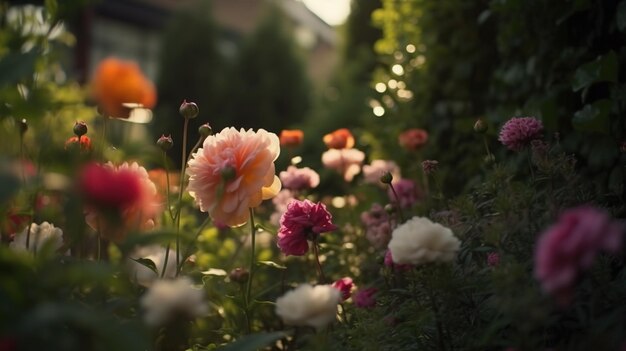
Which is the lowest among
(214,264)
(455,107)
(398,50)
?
(214,264)

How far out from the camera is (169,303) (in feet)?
2.95

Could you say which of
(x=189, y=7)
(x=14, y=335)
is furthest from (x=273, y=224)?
(x=189, y=7)

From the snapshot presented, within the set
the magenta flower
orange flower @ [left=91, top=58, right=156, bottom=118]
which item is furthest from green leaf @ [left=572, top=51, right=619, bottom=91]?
orange flower @ [left=91, top=58, right=156, bottom=118]

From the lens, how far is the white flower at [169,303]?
0.90m

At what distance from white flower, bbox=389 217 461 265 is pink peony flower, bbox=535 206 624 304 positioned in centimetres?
24

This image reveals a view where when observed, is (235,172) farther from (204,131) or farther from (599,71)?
(599,71)

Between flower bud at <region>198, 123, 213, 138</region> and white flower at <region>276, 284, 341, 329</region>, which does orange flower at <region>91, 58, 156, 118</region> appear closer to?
flower bud at <region>198, 123, 213, 138</region>

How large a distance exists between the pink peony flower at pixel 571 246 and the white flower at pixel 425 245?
0.79 ft

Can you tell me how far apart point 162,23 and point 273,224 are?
32.4ft

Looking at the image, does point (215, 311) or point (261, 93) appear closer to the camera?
point (215, 311)

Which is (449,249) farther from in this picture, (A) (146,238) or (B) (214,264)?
(B) (214,264)

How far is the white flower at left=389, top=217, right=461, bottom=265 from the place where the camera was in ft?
3.62

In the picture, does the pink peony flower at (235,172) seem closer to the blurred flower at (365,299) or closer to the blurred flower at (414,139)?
the blurred flower at (365,299)

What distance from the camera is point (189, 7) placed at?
26.2 feet
